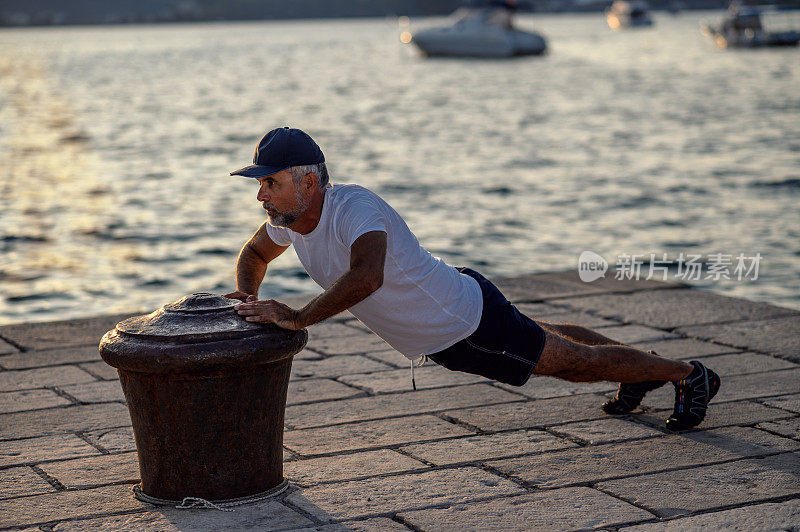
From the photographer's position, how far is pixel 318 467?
4246 millimetres

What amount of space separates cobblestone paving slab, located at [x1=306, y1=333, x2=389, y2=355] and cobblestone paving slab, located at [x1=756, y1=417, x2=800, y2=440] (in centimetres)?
218

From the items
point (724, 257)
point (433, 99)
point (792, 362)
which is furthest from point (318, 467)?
point (433, 99)

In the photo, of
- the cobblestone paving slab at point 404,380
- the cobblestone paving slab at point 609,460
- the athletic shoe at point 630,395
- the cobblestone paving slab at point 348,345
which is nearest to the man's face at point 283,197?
the cobblestone paving slab at point 609,460

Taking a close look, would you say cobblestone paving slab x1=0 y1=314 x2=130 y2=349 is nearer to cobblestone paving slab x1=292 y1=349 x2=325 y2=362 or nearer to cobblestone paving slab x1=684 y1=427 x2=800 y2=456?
cobblestone paving slab x1=292 y1=349 x2=325 y2=362

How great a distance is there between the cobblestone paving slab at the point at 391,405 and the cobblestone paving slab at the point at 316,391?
0.29ft

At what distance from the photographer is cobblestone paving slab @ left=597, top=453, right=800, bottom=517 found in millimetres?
3787

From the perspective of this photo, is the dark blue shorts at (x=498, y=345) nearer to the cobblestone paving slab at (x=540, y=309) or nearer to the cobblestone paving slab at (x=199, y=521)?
the cobblestone paving slab at (x=199, y=521)

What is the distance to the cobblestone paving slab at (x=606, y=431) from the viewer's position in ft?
14.8

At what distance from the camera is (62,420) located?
4867 mm

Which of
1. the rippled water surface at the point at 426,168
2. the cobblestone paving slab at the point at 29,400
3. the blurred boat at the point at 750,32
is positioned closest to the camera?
the cobblestone paving slab at the point at 29,400

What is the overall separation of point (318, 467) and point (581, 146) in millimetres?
21885

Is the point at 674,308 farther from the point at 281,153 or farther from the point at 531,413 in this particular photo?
the point at 281,153

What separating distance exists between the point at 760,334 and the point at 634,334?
2.26 feet

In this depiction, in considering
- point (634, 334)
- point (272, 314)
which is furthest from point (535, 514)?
point (634, 334)
